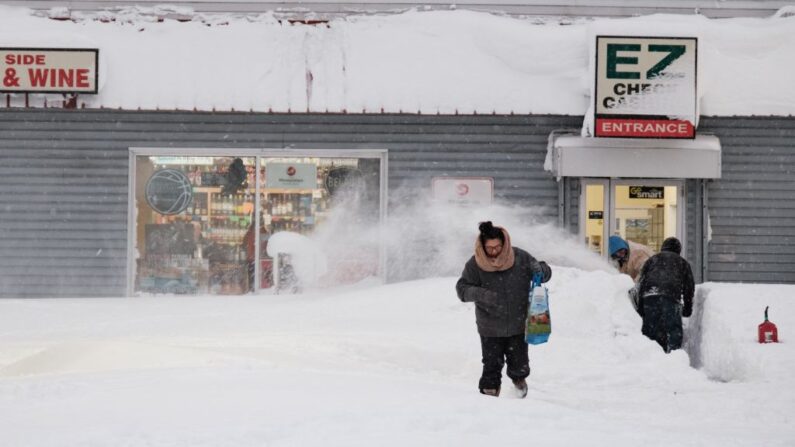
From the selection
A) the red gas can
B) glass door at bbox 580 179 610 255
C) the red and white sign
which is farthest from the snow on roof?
the red gas can

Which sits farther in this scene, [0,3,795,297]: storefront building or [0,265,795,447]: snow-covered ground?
[0,3,795,297]: storefront building

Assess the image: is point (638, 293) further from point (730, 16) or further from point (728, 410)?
point (730, 16)

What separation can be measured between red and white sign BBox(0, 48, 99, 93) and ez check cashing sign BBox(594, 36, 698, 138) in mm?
7693

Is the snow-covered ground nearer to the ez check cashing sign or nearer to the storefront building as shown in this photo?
the storefront building

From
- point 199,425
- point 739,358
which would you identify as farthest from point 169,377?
point 739,358

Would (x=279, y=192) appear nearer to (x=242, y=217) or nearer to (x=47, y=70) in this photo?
(x=242, y=217)

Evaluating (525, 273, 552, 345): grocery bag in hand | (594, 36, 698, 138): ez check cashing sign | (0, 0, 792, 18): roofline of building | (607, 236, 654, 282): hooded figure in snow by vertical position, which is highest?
(0, 0, 792, 18): roofline of building

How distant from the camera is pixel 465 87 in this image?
15977 mm

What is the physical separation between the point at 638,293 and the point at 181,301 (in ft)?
23.4

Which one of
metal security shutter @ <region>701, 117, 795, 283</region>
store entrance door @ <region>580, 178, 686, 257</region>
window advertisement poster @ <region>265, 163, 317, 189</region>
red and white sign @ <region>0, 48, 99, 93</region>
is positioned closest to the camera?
red and white sign @ <region>0, 48, 99, 93</region>

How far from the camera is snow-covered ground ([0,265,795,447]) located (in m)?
6.39

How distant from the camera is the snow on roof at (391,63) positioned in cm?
1589

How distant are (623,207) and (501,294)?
873cm

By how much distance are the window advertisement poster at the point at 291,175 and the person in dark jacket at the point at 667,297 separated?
6.52m
